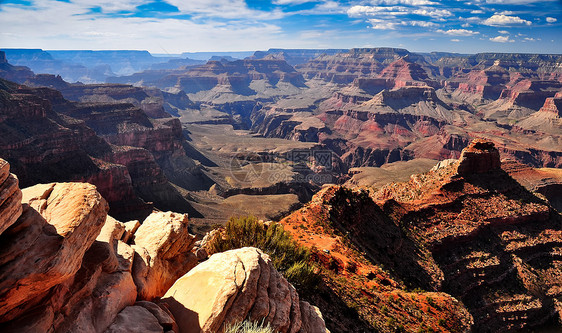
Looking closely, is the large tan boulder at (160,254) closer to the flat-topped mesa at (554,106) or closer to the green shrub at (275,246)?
the green shrub at (275,246)

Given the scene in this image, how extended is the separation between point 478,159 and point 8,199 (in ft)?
151

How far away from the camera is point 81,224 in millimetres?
8945

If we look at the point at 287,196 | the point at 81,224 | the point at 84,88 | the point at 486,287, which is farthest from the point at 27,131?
the point at 84,88

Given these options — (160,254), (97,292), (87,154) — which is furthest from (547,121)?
(97,292)

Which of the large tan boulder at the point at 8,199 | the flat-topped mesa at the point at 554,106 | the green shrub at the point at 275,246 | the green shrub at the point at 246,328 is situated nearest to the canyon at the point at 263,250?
the large tan boulder at the point at 8,199

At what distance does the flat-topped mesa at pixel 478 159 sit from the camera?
40.7 meters

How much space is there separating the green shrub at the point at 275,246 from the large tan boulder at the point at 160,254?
285cm

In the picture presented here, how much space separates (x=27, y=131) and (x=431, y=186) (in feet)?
245

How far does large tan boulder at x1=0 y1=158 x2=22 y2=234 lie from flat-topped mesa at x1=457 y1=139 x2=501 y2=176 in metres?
44.2

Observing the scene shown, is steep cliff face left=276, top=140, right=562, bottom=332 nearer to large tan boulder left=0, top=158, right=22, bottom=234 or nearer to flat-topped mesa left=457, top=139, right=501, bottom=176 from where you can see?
flat-topped mesa left=457, top=139, right=501, bottom=176

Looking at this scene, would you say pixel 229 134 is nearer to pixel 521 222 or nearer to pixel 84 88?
pixel 84 88

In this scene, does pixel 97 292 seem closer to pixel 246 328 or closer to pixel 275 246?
pixel 246 328

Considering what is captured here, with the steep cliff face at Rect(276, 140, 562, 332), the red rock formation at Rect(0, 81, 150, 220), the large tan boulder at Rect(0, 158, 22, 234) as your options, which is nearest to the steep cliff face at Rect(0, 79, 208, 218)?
the red rock formation at Rect(0, 81, 150, 220)

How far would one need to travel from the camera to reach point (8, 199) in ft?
23.9
